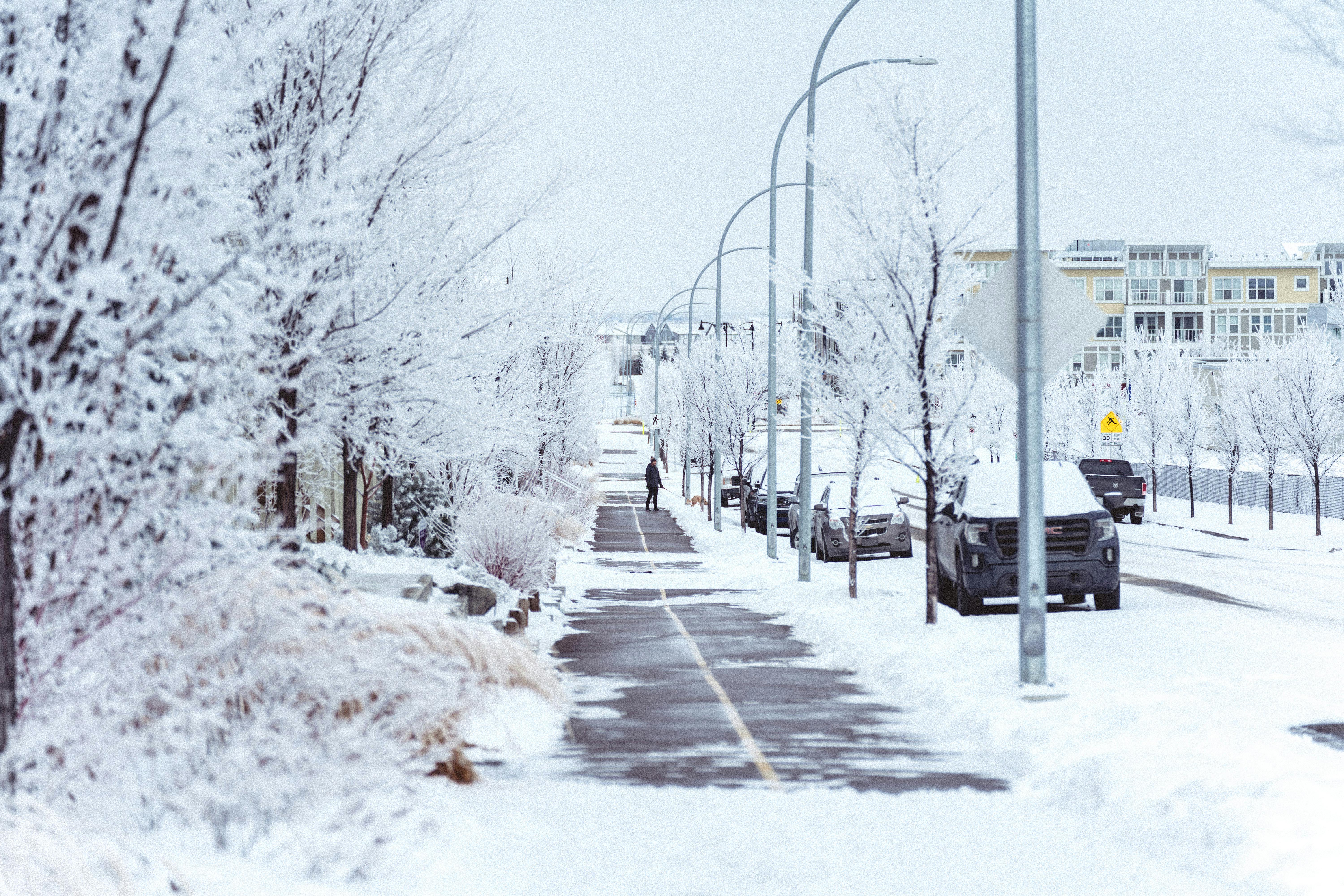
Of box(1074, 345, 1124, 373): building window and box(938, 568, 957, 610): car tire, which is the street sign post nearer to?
box(938, 568, 957, 610): car tire

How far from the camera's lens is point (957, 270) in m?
18.1

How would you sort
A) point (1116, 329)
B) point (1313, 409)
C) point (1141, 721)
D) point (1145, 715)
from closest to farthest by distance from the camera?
point (1141, 721) < point (1145, 715) < point (1313, 409) < point (1116, 329)

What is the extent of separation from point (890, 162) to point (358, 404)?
27.0ft

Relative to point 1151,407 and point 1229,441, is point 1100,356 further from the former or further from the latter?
point 1229,441

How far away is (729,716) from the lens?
12125 mm

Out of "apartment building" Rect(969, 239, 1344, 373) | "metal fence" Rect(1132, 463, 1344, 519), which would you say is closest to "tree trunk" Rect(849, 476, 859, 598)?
"metal fence" Rect(1132, 463, 1344, 519)

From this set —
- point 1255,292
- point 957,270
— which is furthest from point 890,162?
point 1255,292

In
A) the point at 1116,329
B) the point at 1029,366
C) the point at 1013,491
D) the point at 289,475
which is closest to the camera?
the point at 1029,366

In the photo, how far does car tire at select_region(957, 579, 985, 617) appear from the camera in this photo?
19406mm

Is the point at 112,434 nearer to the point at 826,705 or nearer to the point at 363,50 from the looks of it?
the point at 363,50

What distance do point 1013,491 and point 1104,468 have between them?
30871mm

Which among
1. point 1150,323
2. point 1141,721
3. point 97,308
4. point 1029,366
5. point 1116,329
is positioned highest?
point 1150,323

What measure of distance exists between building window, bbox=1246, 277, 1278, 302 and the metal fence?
198ft

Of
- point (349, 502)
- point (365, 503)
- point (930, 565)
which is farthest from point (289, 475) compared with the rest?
point (365, 503)
